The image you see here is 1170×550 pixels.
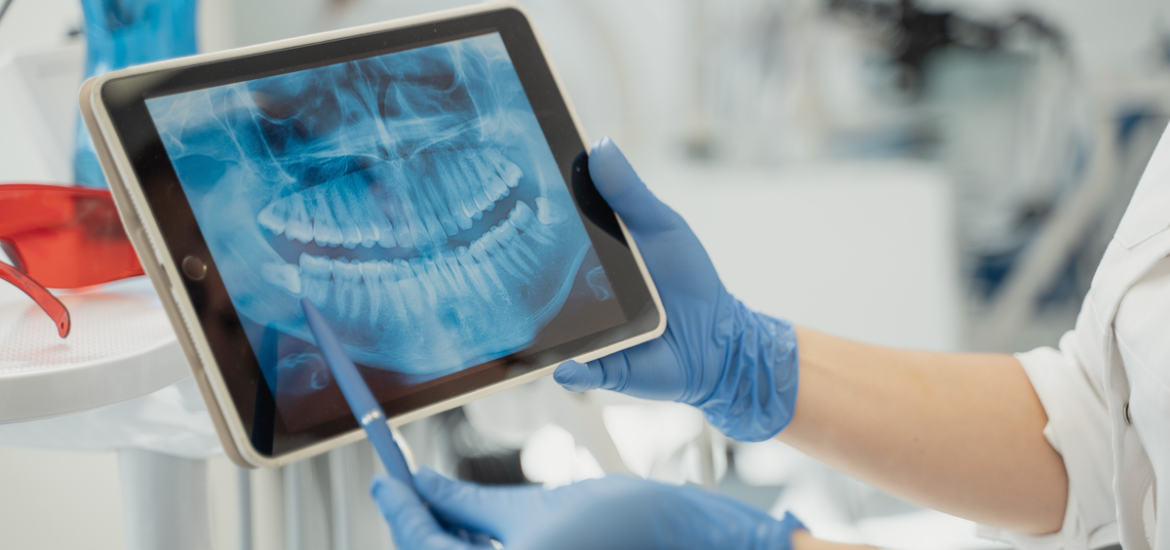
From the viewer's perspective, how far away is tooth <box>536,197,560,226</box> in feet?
1.47

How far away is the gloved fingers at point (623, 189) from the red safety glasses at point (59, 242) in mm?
340

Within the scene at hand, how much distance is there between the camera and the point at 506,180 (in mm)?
442

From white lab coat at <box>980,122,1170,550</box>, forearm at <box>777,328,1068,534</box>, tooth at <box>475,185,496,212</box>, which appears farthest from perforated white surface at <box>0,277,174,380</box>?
white lab coat at <box>980,122,1170,550</box>

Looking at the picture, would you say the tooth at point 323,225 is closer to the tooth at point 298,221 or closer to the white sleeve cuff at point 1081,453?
the tooth at point 298,221

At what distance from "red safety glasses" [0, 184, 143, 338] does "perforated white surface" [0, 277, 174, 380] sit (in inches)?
0.6

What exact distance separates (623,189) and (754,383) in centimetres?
22

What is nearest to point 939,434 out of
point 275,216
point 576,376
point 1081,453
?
point 1081,453

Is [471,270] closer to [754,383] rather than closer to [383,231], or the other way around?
[383,231]

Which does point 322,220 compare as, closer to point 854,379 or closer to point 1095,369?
point 854,379

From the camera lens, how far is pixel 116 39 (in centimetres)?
54

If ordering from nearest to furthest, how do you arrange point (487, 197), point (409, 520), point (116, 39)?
1. point (409, 520)
2. point (487, 197)
3. point (116, 39)

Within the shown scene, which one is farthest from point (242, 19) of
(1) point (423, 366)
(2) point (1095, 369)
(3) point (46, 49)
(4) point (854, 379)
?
(2) point (1095, 369)

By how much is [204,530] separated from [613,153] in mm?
421

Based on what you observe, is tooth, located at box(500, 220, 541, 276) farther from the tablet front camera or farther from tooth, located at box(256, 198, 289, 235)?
tooth, located at box(256, 198, 289, 235)
